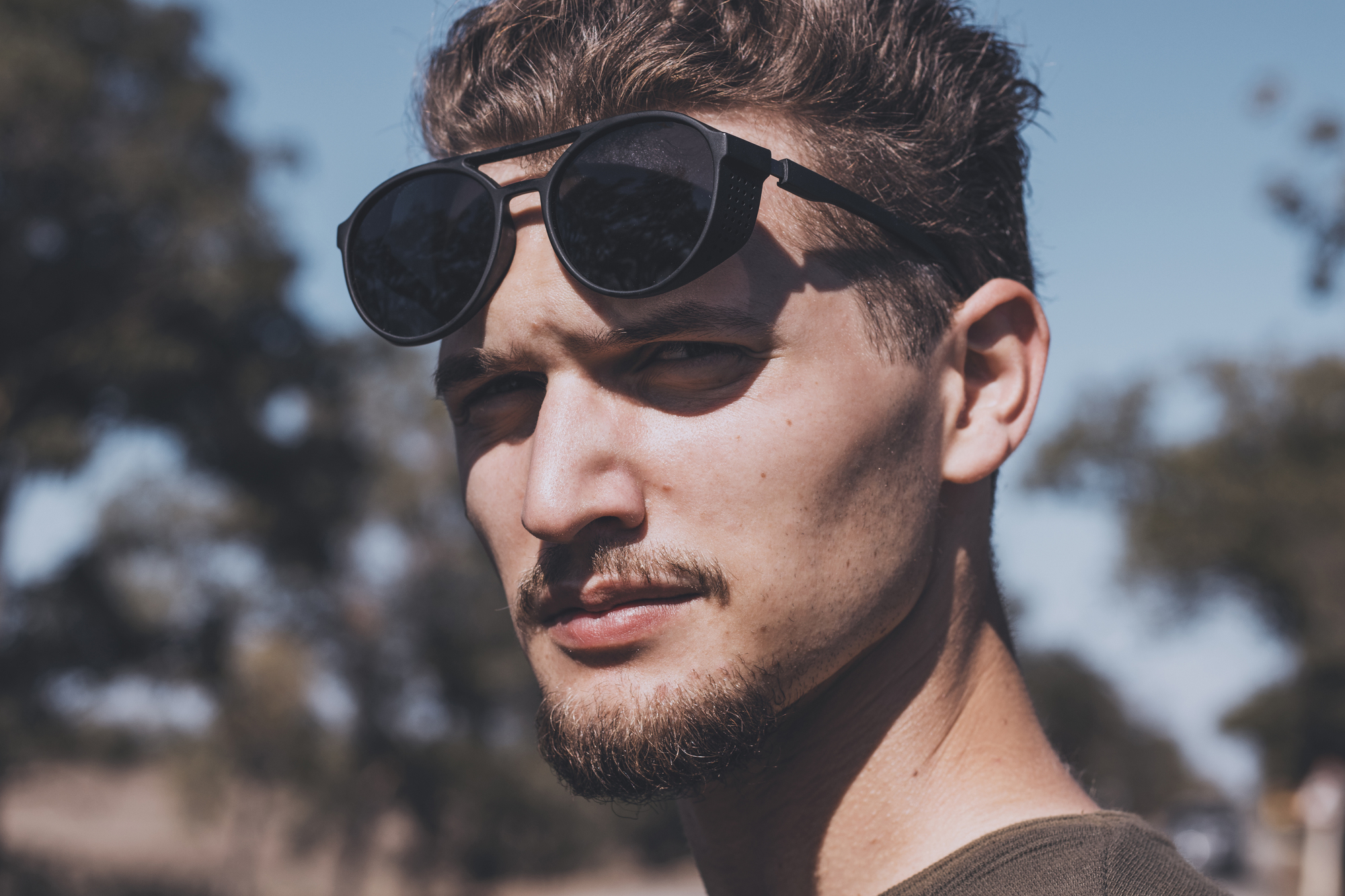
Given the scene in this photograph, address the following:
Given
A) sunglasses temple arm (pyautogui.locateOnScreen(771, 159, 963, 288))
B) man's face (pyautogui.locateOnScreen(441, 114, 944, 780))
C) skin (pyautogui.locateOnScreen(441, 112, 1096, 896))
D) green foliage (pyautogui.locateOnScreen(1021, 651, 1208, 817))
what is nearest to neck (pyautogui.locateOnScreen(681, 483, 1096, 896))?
skin (pyautogui.locateOnScreen(441, 112, 1096, 896))

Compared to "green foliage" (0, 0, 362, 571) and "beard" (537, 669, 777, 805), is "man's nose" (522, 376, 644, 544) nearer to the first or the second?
"beard" (537, 669, 777, 805)

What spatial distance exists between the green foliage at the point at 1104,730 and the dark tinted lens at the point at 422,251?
24.1 metres

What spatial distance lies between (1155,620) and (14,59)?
40617 millimetres

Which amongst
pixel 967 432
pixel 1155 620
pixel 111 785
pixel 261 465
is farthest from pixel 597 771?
pixel 1155 620

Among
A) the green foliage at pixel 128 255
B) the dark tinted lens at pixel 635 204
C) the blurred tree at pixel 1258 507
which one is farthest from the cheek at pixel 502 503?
the blurred tree at pixel 1258 507

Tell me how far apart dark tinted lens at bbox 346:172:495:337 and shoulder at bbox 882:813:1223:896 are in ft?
3.85

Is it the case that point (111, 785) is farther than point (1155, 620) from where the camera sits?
No

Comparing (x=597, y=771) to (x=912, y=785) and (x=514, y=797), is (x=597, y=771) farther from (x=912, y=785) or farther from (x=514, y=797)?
(x=514, y=797)

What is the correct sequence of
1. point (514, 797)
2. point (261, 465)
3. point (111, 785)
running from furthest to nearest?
point (111, 785) → point (514, 797) → point (261, 465)

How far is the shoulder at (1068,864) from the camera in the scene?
1515mm

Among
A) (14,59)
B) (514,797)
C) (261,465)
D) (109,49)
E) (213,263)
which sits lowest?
(514,797)

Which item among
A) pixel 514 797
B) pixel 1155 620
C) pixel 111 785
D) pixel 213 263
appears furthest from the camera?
pixel 1155 620

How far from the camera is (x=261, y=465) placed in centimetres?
1866

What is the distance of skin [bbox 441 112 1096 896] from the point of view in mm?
1706
